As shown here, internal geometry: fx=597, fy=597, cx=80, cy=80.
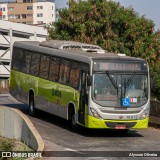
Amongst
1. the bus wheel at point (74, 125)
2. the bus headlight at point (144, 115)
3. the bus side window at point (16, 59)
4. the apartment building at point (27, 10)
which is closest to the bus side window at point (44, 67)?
the bus side window at point (16, 59)

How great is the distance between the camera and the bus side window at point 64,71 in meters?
22.6

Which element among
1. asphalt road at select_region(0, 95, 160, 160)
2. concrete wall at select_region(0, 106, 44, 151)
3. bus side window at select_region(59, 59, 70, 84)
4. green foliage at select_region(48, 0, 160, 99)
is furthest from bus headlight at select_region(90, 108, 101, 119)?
green foliage at select_region(48, 0, 160, 99)

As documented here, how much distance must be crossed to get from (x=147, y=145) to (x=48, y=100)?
6789 millimetres

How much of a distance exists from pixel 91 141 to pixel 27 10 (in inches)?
5669

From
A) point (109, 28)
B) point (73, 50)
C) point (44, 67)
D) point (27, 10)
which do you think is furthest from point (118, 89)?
point (27, 10)

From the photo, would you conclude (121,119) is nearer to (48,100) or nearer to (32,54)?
(48,100)

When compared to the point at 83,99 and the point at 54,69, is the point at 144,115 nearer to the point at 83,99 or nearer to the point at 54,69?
the point at 83,99

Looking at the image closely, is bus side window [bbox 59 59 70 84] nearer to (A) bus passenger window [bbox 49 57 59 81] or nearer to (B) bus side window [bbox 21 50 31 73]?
(A) bus passenger window [bbox 49 57 59 81]

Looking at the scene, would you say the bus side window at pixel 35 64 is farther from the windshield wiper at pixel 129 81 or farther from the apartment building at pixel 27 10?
the apartment building at pixel 27 10

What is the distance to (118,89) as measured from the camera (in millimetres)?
20594

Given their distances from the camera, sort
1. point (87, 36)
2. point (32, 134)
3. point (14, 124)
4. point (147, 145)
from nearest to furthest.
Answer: point (32, 134) < point (147, 145) < point (14, 124) < point (87, 36)

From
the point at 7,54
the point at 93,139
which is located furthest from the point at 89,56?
the point at 7,54

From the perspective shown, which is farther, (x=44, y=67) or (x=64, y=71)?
(x=44, y=67)

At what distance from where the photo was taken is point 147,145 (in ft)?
61.8
